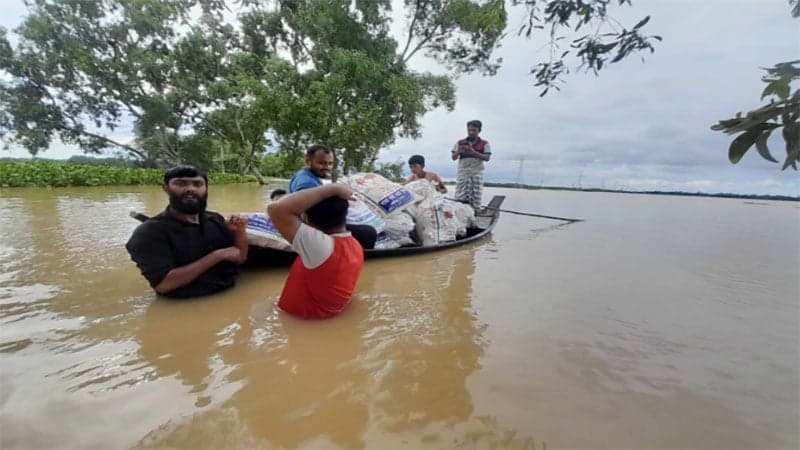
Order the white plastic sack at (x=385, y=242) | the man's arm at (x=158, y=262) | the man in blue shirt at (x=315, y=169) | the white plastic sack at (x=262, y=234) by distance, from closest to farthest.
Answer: the man's arm at (x=158, y=262)
the man in blue shirt at (x=315, y=169)
the white plastic sack at (x=262, y=234)
the white plastic sack at (x=385, y=242)

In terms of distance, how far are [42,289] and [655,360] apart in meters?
3.95

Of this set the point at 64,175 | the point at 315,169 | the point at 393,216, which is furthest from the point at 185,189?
the point at 64,175

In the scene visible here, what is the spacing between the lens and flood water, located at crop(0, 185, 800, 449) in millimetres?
1203

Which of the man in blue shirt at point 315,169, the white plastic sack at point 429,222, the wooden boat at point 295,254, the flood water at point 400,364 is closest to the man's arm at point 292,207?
the flood water at point 400,364

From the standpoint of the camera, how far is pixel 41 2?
1628cm

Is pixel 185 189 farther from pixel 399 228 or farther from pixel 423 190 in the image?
pixel 423 190

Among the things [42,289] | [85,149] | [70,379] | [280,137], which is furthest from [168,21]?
[70,379]

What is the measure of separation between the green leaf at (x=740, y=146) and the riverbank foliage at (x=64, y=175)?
11.6 meters

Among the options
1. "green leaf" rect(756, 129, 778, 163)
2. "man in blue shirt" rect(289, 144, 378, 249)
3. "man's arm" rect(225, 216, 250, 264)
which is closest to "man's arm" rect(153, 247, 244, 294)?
"man's arm" rect(225, 216, 250, 264)

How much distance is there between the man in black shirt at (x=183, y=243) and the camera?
2156 mm

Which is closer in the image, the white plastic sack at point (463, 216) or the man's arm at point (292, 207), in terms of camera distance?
the man's arm at point (292, 207)

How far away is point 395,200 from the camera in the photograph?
153 inches

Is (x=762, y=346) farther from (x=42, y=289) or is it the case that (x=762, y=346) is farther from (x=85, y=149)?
(x=85, y=149)

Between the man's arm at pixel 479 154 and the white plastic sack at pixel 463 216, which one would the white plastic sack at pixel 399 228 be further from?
the man's arm at pixel 479 154
